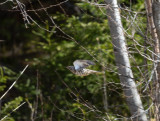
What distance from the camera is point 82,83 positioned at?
6.23 metres

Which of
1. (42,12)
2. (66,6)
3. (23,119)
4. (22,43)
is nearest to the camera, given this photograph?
(42,12)

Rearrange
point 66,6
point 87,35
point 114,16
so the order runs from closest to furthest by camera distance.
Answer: point 114,16 → point 66,6 → point 87,35

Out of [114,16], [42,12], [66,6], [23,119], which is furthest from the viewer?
[23,119]

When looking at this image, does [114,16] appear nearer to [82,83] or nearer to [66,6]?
[66,6]

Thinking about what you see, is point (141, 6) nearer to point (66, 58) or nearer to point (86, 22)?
point (86, 22)

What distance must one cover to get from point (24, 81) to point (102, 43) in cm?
163

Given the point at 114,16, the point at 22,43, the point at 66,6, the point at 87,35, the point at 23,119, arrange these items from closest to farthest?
1. the point at 114,16
2. the point at 66,6
3. the point at 87,35
4. the point at 23,119
5. the point at 22,43

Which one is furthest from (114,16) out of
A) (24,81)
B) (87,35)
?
(24,81)

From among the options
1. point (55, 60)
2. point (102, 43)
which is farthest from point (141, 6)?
point (55, 60)

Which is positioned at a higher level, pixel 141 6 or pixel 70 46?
pixel 141 6

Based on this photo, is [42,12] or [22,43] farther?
[22,43]

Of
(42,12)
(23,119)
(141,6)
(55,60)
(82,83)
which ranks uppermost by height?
(141,6)

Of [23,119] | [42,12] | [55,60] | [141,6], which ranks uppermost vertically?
[141,6]

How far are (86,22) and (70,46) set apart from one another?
57 cm
